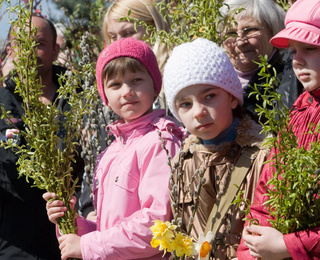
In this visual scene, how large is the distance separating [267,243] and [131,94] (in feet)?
4.14

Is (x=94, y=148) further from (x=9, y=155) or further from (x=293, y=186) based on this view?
(x=293, y=186)

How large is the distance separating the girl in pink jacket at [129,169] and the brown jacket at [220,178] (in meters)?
0.18

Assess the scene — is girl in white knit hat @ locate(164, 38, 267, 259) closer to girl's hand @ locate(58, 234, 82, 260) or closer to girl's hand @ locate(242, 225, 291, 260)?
girl's hand @ locate(242, 225, 291, 260)

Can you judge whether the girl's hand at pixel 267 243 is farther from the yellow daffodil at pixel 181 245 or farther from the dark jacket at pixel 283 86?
the dark jacket at pixel 283 86

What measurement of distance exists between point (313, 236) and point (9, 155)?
8.17 feet

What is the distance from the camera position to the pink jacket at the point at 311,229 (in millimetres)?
2184

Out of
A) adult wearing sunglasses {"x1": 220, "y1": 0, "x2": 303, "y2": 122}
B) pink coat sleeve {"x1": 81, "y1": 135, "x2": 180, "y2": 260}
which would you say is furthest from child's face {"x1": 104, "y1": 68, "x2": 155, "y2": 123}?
adult wearing sunglasses {"x1": 220, "y1": 0, "x2": 303, "y2": 122}

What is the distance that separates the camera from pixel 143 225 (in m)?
2.89

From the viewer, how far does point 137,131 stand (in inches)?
127

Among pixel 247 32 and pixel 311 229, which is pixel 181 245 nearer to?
pixel 311 229

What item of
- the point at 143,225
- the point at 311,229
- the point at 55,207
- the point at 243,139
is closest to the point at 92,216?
the point at 55,207

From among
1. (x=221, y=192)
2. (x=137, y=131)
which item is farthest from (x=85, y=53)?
(x=221, y=192)

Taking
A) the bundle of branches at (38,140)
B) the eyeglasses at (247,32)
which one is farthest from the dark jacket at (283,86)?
the bundle of branches at (38,140)

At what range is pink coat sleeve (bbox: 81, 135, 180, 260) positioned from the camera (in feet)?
9.53
